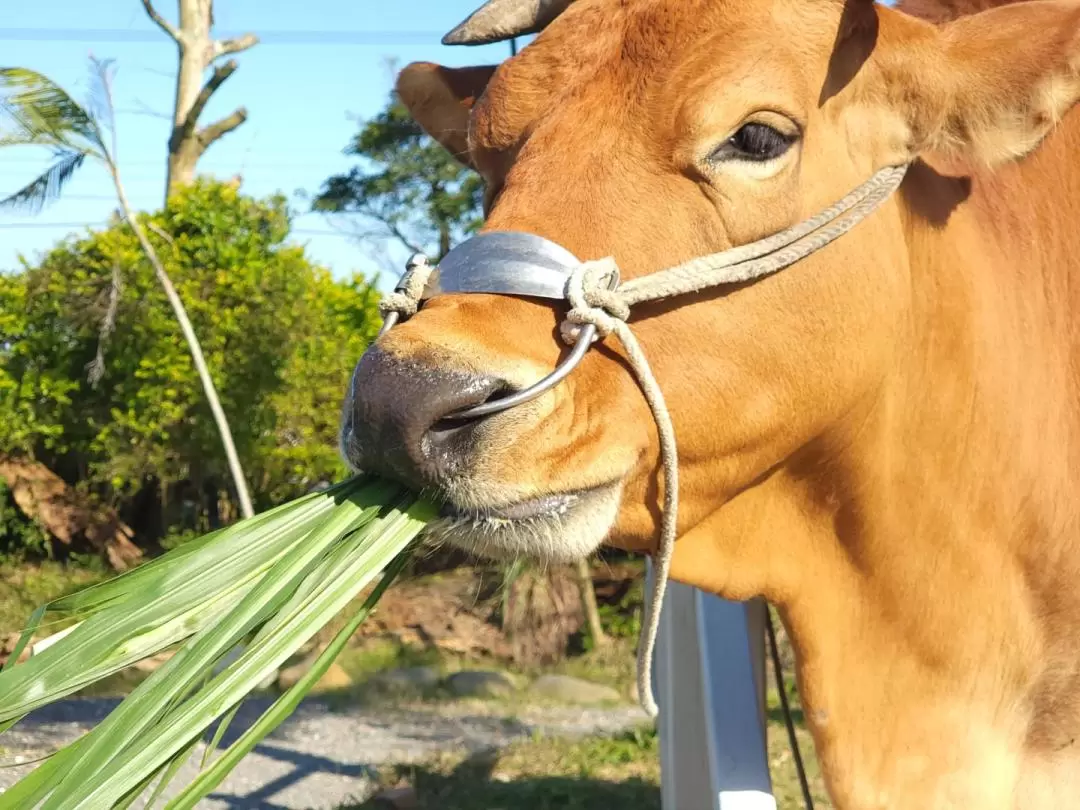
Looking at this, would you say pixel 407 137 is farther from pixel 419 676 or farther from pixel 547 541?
pixel 547 541

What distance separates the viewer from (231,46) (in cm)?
1817

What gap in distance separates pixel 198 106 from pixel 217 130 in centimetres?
69

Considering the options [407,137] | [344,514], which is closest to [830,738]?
[344,514]

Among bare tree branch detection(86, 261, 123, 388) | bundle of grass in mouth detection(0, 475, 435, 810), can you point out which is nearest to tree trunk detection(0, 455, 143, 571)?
bare tree branch detection(86, 261, 123, 388)

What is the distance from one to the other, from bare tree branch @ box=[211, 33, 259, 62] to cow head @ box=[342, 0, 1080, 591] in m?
16.9

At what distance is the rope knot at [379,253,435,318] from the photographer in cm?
214

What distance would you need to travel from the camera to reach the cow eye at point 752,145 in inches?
86.5

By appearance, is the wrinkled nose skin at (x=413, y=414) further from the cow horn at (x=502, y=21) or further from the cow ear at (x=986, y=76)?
the cow horn at (x=502, y=21)

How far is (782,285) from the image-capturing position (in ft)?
7.45

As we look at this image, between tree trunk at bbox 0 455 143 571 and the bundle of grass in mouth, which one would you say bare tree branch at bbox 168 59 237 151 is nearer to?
tree trunk at bbox 0 455 143 571

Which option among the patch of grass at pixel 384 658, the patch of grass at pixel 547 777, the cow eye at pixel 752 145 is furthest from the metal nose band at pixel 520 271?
the patch of grass at pixel 384 658

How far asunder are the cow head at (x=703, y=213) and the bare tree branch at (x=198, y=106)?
53.3 feet

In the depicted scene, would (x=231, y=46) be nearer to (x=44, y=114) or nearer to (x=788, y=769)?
(x=44, y=114)

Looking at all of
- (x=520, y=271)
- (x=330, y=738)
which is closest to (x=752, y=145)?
(x=520, y=271)
